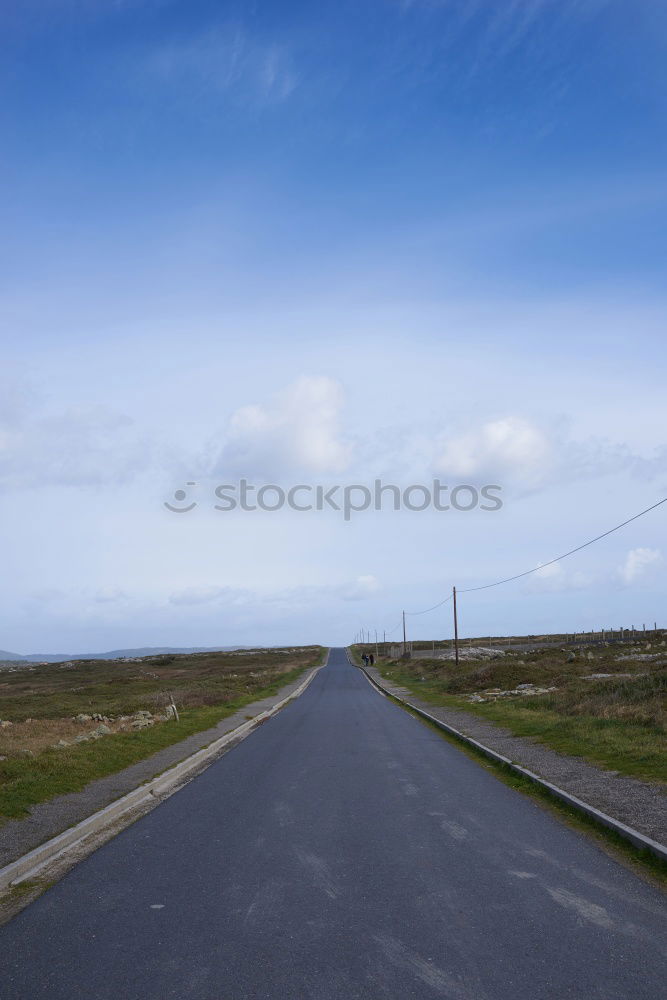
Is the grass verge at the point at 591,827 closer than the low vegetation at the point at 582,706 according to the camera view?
Yes

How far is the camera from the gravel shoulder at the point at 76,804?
9469 mm

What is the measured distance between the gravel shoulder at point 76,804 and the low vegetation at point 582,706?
29.2 feet

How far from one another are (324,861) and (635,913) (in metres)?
3.40

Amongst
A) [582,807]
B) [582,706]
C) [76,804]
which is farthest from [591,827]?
[582,706]

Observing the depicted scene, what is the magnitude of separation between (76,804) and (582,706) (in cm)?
1720

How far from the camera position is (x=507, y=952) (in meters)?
5.78

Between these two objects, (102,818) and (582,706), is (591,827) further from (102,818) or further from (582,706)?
(582,706)

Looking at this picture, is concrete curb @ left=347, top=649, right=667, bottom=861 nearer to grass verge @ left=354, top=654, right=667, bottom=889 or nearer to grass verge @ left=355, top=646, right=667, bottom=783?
grass verge @ left=354, top=654, right=667, bottom=889

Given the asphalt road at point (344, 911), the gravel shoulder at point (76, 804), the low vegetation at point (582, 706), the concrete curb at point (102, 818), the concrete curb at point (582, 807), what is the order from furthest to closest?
the low vegetation at point (582, 706), the gravel shoulder at point (76, 804), the concrete curb at point (582, 807), the concrete curb at point (102, 818), the asphalt road at point (344, 911)

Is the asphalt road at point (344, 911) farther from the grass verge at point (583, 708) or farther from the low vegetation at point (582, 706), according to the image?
the low vegetation at point (582, 706)

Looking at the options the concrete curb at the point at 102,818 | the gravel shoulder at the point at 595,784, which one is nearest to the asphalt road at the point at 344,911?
the concrete curb at the point at 102,818

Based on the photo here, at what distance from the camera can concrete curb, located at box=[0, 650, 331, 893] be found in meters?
8.20

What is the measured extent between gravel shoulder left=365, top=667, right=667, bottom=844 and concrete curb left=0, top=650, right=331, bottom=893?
690 centimetres

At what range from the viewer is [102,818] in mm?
10805
